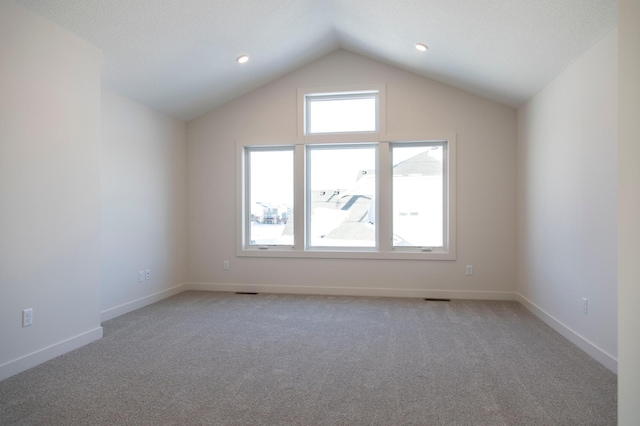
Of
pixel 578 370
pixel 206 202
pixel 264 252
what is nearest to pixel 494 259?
pixel 578 370

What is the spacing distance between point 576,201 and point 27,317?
4200mm

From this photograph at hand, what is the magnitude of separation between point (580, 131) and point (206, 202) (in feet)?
14.2

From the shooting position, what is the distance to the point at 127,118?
162 inches

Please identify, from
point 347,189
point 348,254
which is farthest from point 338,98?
point 348,254

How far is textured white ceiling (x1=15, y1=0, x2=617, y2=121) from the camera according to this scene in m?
2.79

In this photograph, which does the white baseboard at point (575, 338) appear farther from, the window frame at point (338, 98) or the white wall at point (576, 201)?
the window frame at point (338, 98)

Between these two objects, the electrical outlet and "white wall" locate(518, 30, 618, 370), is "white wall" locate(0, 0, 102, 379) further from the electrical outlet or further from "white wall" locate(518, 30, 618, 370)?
"white wall" locate(518, 30, 618, 370)

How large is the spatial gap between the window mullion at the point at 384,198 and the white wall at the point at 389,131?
26 cm

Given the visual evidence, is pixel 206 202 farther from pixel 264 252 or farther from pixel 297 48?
pixel 297 48

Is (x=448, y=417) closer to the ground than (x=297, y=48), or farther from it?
closer to the ground

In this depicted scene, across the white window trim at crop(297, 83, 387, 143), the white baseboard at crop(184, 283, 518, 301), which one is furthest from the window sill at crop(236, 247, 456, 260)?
the white window trim at crop(297, 83, 387, 143)

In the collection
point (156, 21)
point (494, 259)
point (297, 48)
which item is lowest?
point (494, 259)

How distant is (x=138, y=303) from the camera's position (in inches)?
166

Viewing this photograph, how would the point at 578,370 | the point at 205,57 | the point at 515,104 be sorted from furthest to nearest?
the point at 515,104 < the point at 205,57 < the point at 578,370
